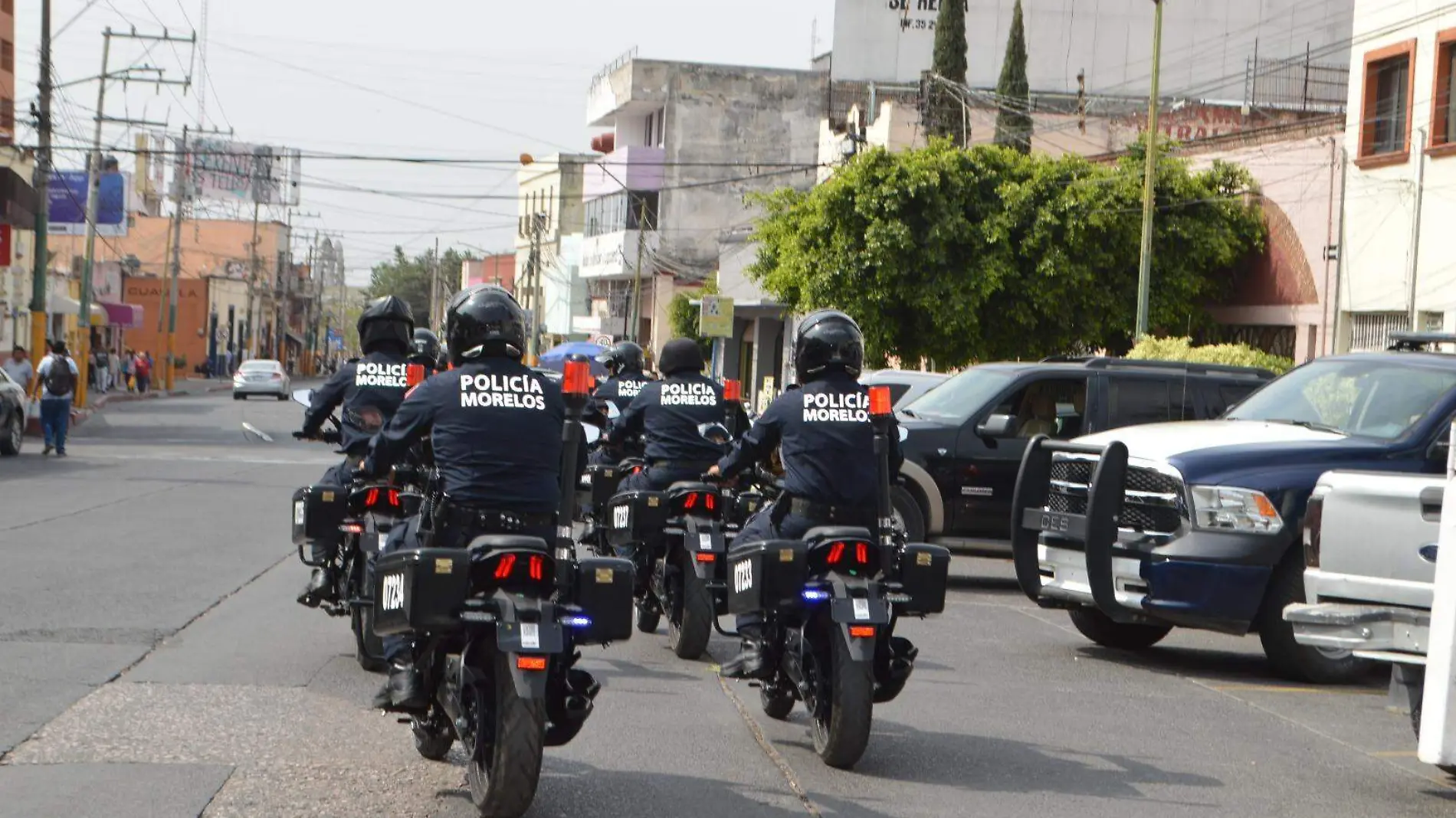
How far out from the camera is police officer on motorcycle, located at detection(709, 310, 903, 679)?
8188 millimetres

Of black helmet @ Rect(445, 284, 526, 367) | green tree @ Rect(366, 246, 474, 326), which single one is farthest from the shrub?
green tree @ Rect(366, 246, 474, 326)

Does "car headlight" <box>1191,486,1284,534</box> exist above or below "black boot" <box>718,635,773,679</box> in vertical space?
above

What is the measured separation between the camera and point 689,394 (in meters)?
11.5

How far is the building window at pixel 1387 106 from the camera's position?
87.8 feet

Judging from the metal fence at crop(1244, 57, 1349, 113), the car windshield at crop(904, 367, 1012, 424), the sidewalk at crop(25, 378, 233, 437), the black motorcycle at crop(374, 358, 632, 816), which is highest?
the metal fence at crop(1244, 57, 1349, 113)

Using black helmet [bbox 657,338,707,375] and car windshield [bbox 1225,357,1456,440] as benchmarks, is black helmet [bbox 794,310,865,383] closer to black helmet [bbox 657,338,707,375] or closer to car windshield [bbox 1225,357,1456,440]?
black helmet [bbox 657,338,707,375]

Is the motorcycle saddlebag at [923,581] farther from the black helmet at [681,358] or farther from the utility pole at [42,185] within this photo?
the utility pole at [42,185]

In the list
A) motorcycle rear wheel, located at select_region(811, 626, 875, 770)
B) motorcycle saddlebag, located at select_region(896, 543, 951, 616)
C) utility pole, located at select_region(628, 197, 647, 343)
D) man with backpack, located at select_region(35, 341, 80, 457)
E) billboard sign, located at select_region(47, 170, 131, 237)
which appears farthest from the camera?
utility pole, located at select_region(628, 197, 647, 343)

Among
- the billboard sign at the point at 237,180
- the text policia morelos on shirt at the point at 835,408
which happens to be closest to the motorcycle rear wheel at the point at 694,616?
the text policia morelos on shirt at the point at 835,408

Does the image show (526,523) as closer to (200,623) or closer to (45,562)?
(200,623)

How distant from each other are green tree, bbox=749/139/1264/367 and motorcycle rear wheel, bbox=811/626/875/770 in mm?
27091

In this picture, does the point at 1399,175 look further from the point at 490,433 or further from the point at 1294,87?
the point at 1294,87

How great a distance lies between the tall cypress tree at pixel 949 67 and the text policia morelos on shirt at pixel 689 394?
34289 mm

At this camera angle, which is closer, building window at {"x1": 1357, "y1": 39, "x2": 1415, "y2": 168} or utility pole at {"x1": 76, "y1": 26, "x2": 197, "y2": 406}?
building window at {"x1": 1357, "y1": 39, "x2": 1415, "y2": 168}
